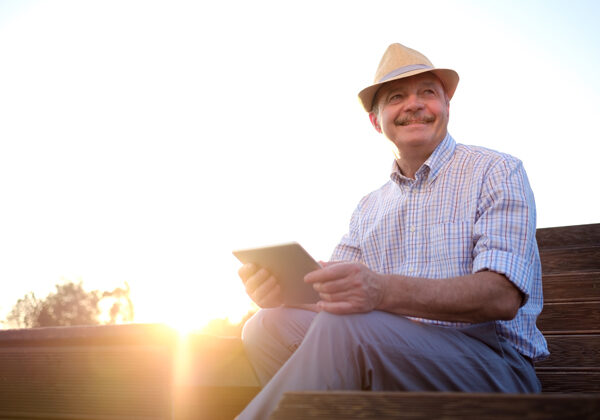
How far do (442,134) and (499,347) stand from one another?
97cm

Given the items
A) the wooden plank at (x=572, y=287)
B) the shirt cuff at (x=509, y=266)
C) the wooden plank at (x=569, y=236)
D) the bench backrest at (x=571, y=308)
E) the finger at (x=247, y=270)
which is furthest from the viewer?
the wooden plank at (x=569, y=236)

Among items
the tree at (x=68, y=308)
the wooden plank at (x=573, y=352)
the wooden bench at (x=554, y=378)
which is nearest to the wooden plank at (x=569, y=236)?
the wooden bench at (x=554, y=378)

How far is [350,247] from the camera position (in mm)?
2494

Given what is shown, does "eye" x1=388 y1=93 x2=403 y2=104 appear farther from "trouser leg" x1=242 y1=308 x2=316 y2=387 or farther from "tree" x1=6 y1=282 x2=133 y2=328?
"tree" x1=6 y1=282 x2=133 y2=328

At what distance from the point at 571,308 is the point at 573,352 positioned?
359 mm

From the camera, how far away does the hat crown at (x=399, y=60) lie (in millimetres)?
2299

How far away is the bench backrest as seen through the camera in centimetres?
227

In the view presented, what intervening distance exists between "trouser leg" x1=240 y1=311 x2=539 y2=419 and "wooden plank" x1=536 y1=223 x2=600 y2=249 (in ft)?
6.57

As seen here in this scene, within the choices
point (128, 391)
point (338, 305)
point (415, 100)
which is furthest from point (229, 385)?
point (415, 100)

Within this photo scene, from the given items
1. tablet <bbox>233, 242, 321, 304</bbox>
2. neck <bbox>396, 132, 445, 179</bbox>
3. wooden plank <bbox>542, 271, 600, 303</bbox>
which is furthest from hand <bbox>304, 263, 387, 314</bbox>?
wooden plank <bbox>542, 271, 600, 303</bbox>

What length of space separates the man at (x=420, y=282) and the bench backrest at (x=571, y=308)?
0.44 meters

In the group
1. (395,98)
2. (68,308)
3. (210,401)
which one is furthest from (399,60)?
(68,308)

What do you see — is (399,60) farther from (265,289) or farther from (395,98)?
(265,289)

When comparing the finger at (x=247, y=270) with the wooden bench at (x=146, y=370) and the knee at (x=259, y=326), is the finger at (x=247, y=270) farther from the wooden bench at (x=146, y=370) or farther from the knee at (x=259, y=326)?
the wooden bench at (x=146, y=370)
